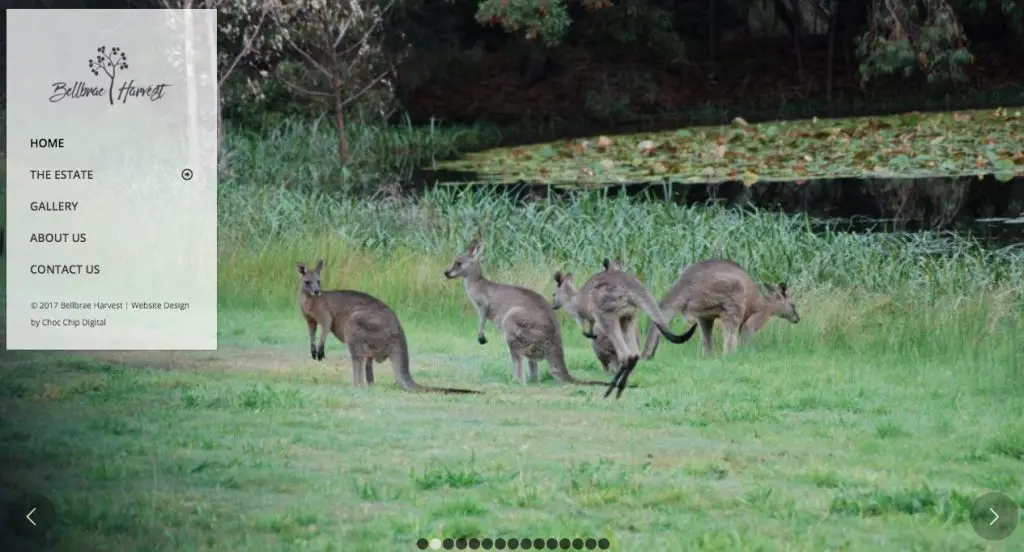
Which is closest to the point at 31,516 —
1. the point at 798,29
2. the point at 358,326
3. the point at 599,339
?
the point at 358,326

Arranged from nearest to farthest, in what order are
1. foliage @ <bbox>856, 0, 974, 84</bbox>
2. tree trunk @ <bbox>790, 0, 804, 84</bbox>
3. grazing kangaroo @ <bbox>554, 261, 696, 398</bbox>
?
grazing kangaroo @ <bbox>554, 261, 696, 398</bbox> < tree trunk @ <bbox>790, 0, 804, 84</bbox> < foliage @ <bbox>856, 0, 974, 84</bbox>

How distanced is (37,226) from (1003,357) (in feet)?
7.57

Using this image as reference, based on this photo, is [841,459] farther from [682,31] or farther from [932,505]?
[682,31]

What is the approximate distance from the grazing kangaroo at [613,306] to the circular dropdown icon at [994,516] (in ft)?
3.84

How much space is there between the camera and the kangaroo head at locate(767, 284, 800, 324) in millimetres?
4660

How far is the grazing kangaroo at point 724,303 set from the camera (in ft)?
15.2

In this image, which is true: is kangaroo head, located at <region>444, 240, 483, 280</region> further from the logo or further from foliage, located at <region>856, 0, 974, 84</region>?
foliage, located at <region>856, 0, 974, 84</region>

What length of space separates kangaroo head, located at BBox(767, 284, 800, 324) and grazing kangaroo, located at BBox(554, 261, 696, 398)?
0.48 m

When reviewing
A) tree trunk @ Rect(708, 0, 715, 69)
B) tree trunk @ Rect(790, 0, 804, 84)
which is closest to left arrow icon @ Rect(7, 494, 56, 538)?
tree trunk @ Rect(708, 0, 715, 69)

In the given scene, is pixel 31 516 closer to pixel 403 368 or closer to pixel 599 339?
pixel 403 368

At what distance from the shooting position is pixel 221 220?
4184 millimetres

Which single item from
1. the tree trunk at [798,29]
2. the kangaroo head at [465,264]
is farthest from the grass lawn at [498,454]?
the tree trunk at [798,29]

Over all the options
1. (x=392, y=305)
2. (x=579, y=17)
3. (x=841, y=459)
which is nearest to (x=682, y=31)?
(x=579, y=17)

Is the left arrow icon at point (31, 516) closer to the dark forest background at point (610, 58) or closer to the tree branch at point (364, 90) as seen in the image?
the dark forest background at point (610, 58)
